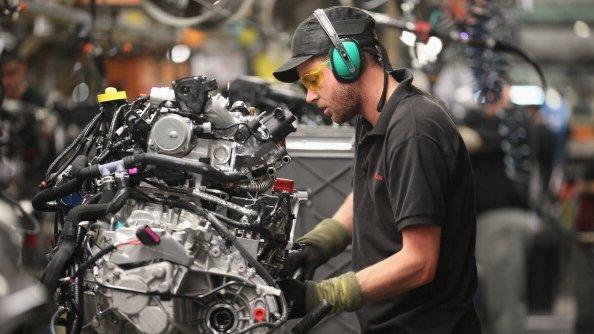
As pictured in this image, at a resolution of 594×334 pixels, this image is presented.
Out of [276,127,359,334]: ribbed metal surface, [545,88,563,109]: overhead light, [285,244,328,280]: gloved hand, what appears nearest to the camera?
[285,244,328,280]: gloved hand

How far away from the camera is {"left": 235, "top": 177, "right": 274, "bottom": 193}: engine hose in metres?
4.33

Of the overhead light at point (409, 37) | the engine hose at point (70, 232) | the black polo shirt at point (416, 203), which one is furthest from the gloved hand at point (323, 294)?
the overhead light at point (409, 37)

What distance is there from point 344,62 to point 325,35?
14 centimetres

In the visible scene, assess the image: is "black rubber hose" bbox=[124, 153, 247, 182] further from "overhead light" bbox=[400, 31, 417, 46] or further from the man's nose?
"overhead light" bbox=[400, 31, 417, 46]

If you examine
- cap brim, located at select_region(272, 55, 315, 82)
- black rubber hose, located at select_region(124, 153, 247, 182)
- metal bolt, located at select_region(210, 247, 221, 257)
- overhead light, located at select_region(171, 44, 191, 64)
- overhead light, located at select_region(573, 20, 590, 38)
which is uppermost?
cap brim, located at select_region(272, 55, 315, 82)

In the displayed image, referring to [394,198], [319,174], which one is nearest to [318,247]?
[394,198]

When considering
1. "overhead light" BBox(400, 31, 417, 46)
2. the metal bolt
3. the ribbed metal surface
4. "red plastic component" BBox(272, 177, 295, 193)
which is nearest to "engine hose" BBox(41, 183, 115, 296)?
the metal bolt

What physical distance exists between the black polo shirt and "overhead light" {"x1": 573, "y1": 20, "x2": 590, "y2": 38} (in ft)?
67.7

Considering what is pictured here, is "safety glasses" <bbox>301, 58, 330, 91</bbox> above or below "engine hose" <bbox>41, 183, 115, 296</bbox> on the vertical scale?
above

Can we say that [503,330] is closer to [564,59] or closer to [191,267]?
[191,267]

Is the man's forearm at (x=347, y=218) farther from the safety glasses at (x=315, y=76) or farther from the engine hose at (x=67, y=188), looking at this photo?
the engine hose at (x=67, y=188)

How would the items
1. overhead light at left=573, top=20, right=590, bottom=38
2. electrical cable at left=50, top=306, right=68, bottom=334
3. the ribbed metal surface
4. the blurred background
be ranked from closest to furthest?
electrical cable at left=50, top=306, right=68, bottom=334
the ribbed metal surface
the blurred background
overhead light at left=573, top=20, right=590, bottom=38

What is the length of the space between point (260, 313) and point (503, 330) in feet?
19.1

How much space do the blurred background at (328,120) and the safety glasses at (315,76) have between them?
1.72ft
